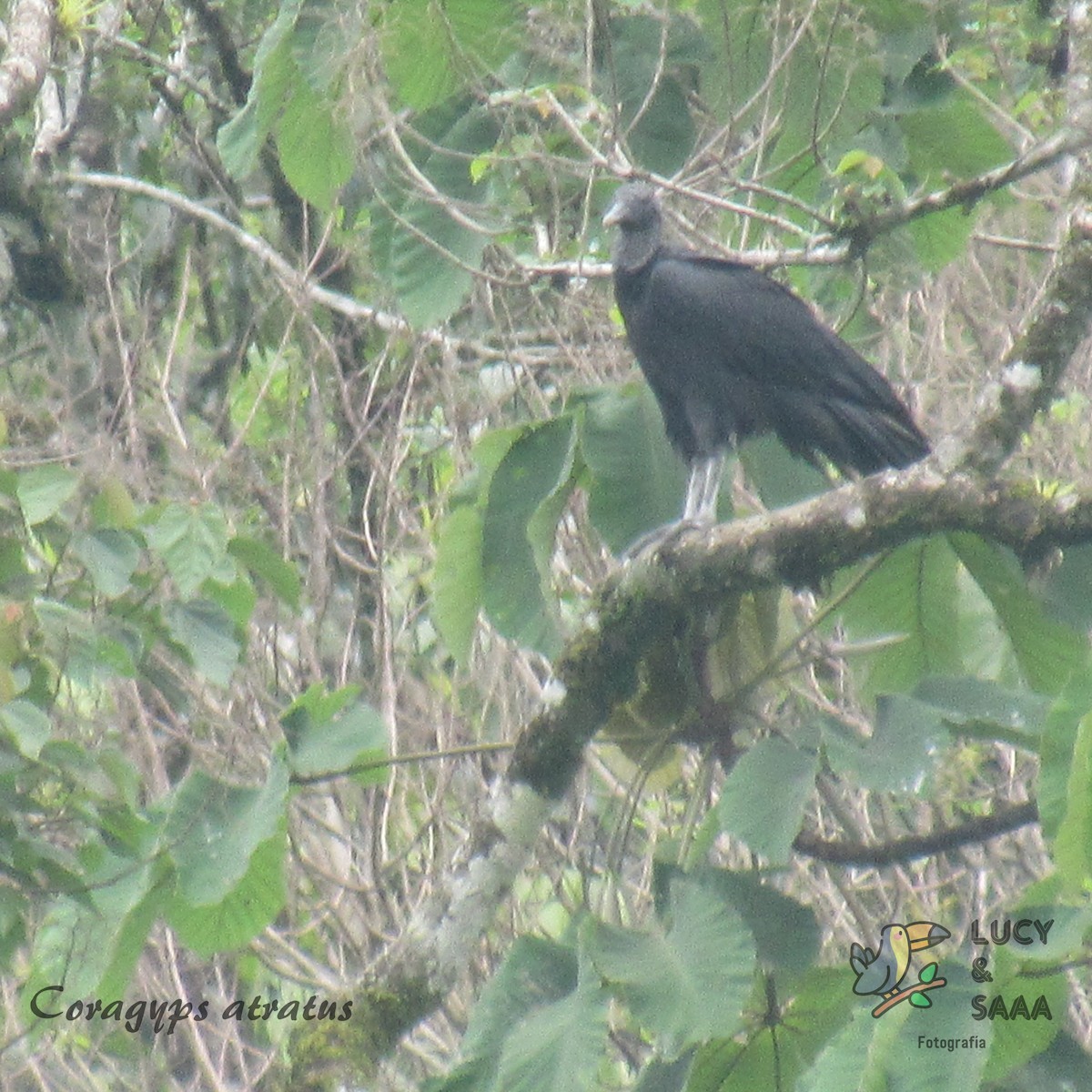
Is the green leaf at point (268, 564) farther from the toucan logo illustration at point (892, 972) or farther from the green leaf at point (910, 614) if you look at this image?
the toucan logo illustration at point (892, 972)

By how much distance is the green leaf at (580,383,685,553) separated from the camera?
348 cm

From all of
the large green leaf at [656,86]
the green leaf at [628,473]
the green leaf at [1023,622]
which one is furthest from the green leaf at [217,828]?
the large green leaf at [656,86]

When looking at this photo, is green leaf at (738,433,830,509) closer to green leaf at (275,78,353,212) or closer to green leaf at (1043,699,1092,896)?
green leaf at (275,78,353,212)

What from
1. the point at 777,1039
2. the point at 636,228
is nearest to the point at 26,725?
the point at 777,1039

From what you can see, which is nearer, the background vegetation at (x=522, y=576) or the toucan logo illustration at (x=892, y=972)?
the toucan logo illustration at (x=892, y=972)

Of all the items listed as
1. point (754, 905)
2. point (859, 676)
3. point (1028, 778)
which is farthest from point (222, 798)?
point (1028, 778)

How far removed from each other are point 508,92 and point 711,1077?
211 cm

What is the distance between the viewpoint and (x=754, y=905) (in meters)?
2.91

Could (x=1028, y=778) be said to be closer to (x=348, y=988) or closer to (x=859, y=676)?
(x=859, y=676)

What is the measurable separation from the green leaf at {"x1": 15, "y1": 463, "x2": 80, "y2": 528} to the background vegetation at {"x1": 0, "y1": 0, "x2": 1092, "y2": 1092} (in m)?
0.02

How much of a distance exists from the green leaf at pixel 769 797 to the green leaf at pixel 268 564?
1.15 meters

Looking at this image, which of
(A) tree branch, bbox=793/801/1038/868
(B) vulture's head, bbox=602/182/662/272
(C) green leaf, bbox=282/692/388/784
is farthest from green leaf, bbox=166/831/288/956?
(B) vulture's head, bbox=602/182/662/272

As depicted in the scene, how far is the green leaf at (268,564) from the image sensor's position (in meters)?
3.37

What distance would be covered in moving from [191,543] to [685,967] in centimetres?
131
